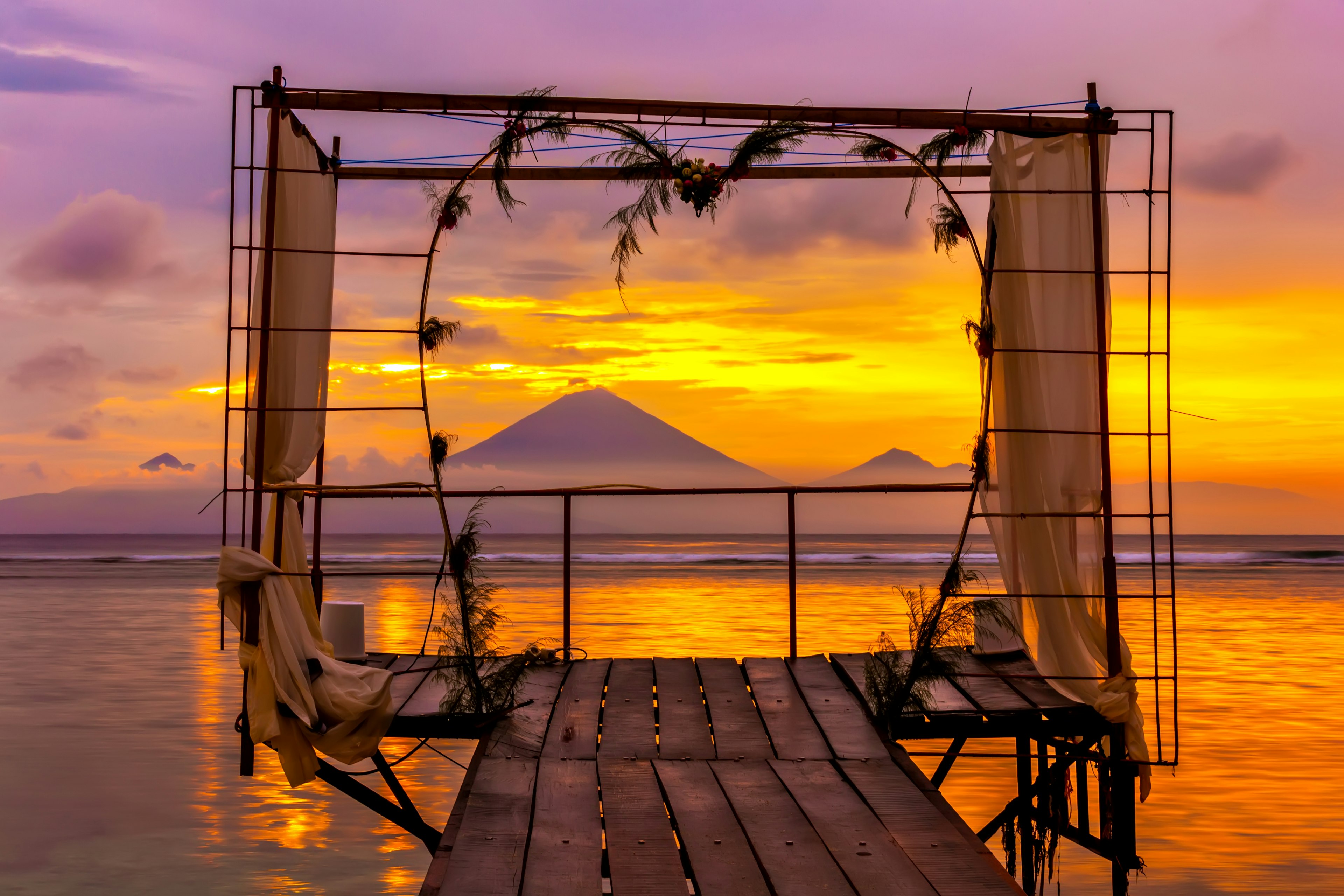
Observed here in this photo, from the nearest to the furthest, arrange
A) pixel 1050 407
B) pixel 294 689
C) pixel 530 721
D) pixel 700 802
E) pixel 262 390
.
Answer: pixel 700 802, pixel 294 689, pixel 262 390, pixel 530 721, pixel 1050 407

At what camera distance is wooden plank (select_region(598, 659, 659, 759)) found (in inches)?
193

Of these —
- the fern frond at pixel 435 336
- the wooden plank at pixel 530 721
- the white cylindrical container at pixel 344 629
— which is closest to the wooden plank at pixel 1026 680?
the wooden plank at pixel 530 721

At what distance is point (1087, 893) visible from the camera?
6785mm

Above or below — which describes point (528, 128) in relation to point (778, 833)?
above

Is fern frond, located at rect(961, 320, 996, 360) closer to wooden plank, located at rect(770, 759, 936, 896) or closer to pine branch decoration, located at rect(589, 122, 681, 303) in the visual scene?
pine branch decoration, located at rect(589, 122, 681, 303)

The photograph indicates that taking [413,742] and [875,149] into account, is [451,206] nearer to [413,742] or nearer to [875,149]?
[875,149]

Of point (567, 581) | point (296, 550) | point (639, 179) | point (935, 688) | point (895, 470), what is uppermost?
point (639, 179)

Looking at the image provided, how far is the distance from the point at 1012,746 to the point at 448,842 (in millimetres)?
→ 7717

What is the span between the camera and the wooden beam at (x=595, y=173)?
6.52 metres

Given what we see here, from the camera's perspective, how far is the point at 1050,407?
214 inches

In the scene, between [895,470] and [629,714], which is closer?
[629,714]

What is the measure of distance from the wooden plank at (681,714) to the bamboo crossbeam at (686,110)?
105 inches

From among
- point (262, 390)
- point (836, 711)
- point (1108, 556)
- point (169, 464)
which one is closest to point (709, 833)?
point (836, 711)

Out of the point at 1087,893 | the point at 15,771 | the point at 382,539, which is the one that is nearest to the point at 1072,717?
the point at 1087,893
